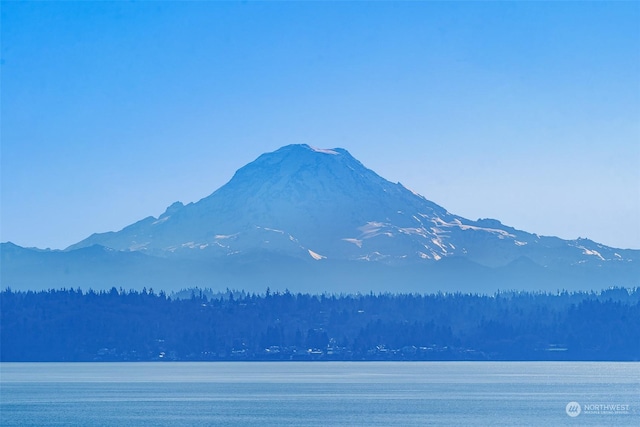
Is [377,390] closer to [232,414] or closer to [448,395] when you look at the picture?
[448,395]

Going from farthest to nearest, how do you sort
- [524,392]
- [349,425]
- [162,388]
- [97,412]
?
[162,388] < [524,392] < [97,412] < [349,425]

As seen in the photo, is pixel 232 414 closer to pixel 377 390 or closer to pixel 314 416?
pixel 314 416

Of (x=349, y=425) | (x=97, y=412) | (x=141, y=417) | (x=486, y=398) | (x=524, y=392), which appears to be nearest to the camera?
(x=349, y=425)

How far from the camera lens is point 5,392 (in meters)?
188

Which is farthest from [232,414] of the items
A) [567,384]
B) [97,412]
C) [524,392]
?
[567,384]

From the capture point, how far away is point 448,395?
171750mm

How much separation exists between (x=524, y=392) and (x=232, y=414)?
59269mm

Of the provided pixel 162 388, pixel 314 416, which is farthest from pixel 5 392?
pixel 314 416

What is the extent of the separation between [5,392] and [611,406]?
100226mm

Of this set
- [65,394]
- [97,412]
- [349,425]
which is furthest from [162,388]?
[349,425]

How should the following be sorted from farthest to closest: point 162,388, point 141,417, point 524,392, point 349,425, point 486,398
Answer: point 162,388 < point 524,392 < point 486,398 < point 141,417 < point 349,425

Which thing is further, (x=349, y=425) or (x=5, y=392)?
(x=5, y=392)

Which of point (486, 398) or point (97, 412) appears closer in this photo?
point (97, 412)

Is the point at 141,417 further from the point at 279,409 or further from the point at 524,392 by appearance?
the point at 524,392
